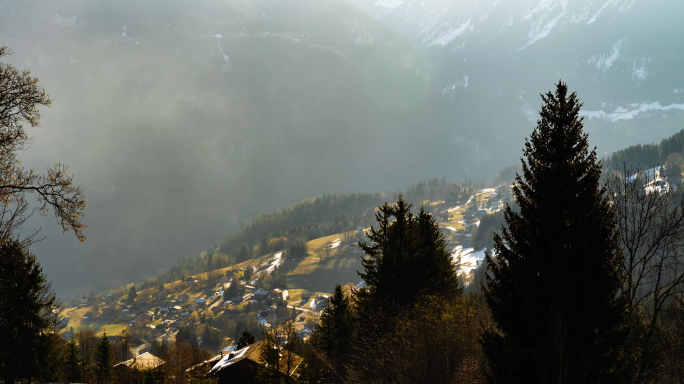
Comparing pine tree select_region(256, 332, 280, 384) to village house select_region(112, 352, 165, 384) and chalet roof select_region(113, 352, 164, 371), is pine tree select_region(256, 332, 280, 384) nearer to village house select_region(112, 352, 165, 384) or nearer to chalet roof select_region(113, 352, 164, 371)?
village house select_region(112, 352, 165, 384)

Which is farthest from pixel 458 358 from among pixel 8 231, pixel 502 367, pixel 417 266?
pixel 8 231

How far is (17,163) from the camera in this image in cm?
1304

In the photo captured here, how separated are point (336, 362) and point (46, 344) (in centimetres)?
2347

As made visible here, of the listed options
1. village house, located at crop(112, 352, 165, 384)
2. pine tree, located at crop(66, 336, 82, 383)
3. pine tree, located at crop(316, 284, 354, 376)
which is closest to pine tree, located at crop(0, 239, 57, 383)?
pine tree, located at crop(316, 284, 354, 376)

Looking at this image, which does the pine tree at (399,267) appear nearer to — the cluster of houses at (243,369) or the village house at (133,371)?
the cluster of houses at (243,369)

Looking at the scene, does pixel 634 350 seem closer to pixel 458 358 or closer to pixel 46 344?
pixel 458 358

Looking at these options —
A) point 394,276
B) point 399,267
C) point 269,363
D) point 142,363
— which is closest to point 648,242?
point 399,267

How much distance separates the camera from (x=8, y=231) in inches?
616

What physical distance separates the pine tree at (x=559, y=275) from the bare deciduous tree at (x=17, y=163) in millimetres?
14683

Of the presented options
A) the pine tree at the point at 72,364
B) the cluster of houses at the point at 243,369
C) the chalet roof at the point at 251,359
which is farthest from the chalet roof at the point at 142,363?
the chalet roof at the point at 251,359

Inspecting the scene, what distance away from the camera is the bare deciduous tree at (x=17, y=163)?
12172 mm

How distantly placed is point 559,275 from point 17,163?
17985 millimetres

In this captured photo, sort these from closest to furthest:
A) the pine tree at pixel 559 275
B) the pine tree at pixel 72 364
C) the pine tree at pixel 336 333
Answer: the pine tree at pixel 559 275, the pine tree at pixel 336 333, the pine tree at pixel 72 364

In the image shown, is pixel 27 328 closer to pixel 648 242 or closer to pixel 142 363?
pixel 142 363
